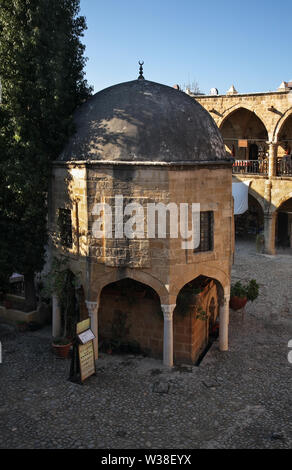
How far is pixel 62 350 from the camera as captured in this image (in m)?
11.7

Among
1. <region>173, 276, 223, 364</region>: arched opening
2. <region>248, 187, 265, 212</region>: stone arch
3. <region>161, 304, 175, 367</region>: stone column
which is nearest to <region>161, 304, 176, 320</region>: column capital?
<region>161, 304, 175, 367</region>: stone column

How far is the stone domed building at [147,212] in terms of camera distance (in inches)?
422

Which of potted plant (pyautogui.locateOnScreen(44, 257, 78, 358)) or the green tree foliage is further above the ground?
the green tree foliage

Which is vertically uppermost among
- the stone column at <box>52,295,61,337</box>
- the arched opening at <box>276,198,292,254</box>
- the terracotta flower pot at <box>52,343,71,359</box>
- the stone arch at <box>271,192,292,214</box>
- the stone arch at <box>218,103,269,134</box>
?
the stone arch at <box>218,103,269,134</box>

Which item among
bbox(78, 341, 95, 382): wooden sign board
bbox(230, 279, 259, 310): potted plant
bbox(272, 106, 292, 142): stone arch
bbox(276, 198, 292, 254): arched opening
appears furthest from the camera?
bbox(276, 198, 292, 254): arched opening

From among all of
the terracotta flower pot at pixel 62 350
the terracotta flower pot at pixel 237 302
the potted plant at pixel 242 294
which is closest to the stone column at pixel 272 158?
the potted plant at pixel 242 294

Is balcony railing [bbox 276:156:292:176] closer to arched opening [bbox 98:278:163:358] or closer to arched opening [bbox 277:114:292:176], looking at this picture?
arched opening [bbox 277:114:292:176]

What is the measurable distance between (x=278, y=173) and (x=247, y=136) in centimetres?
405

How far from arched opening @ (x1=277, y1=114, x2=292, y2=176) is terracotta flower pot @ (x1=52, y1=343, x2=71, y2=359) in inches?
632

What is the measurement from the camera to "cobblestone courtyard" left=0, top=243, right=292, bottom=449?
8.50 m

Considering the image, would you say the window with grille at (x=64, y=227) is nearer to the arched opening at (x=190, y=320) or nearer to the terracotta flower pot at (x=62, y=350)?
the terracotta flower pot at (x=62, y=350)

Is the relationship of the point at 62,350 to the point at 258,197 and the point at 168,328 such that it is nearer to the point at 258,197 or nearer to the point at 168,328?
the point at 168,328

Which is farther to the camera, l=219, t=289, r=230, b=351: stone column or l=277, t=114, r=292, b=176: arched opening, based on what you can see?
l=277, t=114, r=292, b=176: arched opening

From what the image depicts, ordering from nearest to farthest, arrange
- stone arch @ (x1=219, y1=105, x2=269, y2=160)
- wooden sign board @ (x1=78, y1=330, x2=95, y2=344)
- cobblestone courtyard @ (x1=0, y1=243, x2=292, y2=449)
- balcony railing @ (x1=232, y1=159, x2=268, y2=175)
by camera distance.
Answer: cobblestone courtyard @ (x1=0, y1=243, x2=292, y2=449) < wooden sign board @ (x1=78, y1=330, x2=95, y2=344) < balcony railing @ (x1=232, y1=159, x2=268, y2=175) < stone arch @ (x1=219, y1=105, x2=269, y2=160)
